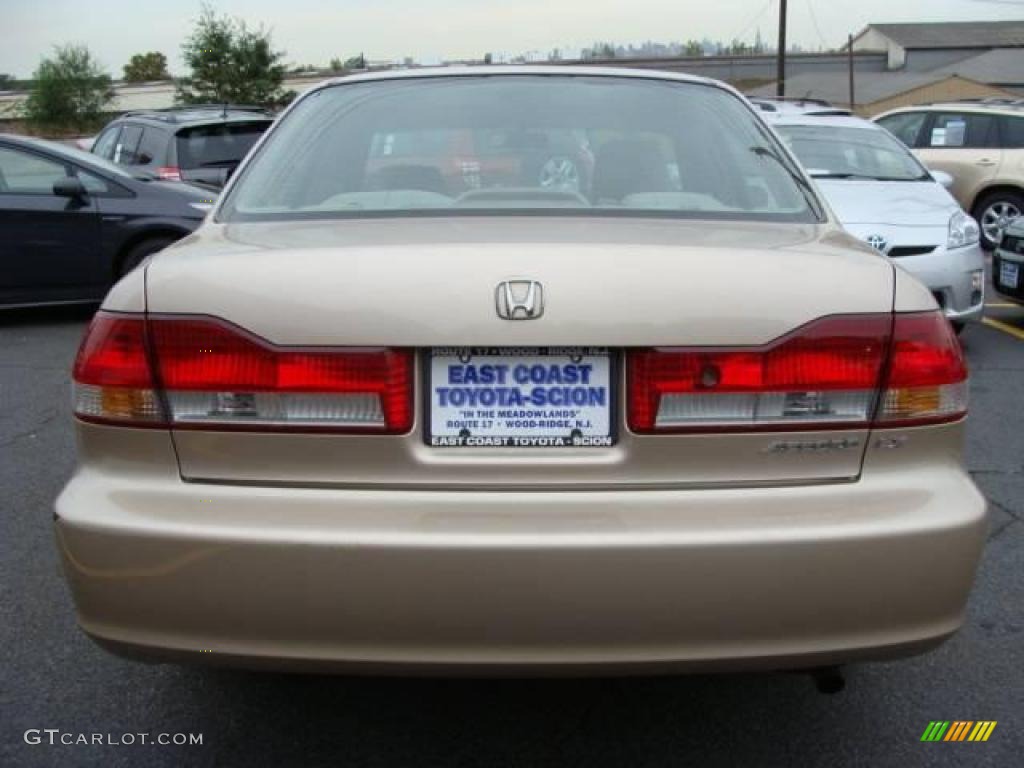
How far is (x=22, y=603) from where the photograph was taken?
3500mm

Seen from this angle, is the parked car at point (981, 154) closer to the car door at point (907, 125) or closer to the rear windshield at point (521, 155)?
the car door at point (907, 125)

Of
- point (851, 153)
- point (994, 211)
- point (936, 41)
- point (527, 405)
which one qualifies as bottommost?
point (994, 211)

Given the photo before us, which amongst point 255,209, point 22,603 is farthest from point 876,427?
point 22,603

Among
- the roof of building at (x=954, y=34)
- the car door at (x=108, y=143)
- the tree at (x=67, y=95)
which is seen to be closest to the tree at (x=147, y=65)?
the tree at (x=67, y=95)

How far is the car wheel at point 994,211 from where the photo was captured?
13508 mm

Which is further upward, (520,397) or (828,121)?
(828,121)

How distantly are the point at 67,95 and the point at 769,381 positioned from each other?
56.9 m

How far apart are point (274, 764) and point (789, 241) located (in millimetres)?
1647

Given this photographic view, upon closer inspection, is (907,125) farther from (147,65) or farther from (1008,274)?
(147,65)

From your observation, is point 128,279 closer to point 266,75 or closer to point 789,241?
point 789,241

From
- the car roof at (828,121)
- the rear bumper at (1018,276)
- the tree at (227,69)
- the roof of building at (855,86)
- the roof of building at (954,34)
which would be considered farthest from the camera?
the roof of building at (954,34)

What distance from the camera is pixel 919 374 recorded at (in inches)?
89.1

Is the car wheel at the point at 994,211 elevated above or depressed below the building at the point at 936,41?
below

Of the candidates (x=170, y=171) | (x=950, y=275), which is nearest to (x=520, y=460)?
(x=950, y=275)
